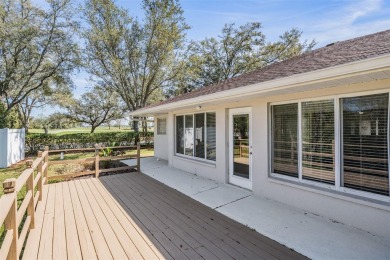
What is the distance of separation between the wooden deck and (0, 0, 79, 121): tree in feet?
40.0

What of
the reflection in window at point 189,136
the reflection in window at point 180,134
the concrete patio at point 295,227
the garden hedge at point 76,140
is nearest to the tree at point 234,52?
Result: the garden hedge at point 76,140

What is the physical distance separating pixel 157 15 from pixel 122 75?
5283 millimetres

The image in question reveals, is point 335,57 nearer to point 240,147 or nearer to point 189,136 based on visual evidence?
point 240,147

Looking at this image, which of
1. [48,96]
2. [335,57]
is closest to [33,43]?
[48,96]

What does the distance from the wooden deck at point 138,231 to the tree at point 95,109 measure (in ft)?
70.5

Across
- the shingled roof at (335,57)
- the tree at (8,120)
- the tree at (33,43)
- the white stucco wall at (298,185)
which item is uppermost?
the tree at (33,43)

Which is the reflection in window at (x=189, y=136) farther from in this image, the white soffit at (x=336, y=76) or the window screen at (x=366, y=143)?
the window screen at (x=366, y=143)

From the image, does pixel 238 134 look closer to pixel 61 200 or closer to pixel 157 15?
pixel 61 200

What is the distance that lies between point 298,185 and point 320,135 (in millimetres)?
1061

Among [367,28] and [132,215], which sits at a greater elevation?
[367,28]

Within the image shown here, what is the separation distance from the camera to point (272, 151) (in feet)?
16.7

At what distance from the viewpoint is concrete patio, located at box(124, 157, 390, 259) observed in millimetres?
3045

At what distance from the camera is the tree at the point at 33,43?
13.6 meters

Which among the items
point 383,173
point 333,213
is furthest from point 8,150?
point 383,173
